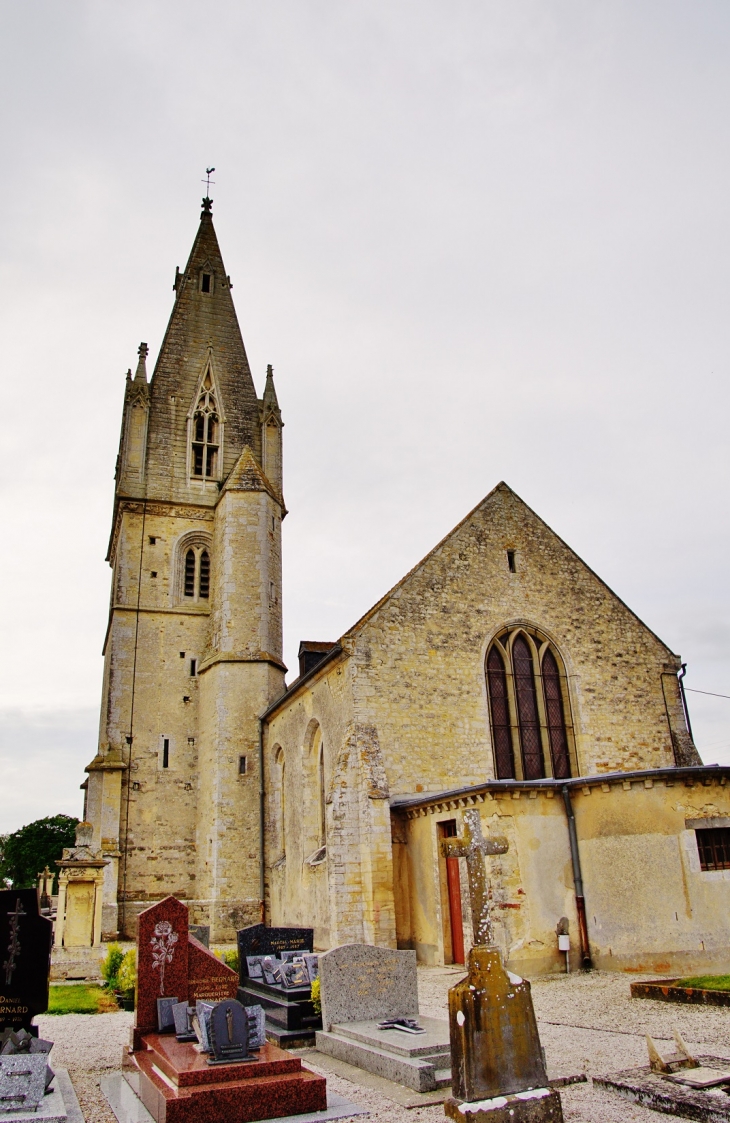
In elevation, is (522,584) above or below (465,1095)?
above

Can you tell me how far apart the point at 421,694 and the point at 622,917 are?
20.1ft

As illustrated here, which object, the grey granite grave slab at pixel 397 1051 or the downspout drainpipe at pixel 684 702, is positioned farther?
the downspout drainpipe at pixel 684 702

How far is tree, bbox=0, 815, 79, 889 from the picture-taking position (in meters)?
63.0

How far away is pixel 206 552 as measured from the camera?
2842cm

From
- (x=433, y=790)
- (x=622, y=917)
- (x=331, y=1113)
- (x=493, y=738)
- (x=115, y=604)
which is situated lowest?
(x=331, y=1113)

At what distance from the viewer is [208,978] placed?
919cm

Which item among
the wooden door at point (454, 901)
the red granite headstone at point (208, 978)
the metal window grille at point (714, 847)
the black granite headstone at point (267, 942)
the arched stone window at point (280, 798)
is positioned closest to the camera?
the red granite headstone at point (208, 978)

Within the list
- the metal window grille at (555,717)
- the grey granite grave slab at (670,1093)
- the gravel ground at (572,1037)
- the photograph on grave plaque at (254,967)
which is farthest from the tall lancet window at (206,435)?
the grey granite grave slab at (670,1093)

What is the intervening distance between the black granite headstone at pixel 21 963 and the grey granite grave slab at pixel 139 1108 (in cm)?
104

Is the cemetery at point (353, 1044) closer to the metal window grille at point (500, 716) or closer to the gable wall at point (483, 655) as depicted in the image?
the gable wall at point (483, 655)

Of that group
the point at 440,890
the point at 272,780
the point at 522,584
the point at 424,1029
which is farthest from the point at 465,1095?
the point at 272,780

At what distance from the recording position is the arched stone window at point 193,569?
27641mm

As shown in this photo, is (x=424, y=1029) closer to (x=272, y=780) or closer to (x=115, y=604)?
(x=272, y=780)

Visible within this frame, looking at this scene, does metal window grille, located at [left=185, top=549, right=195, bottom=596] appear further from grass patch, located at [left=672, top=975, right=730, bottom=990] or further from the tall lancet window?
grass patch, located at [left=672, top=975, right=730, bottom=990]
